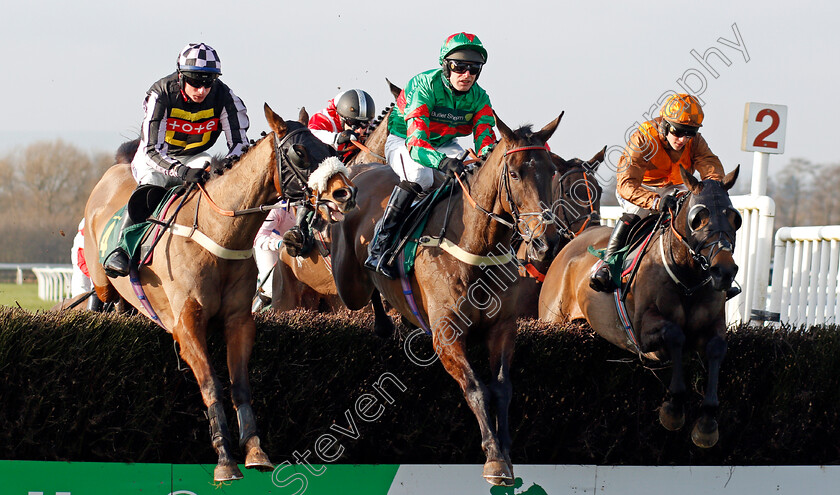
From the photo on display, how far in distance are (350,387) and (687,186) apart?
2.30m

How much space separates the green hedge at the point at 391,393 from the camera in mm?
5016

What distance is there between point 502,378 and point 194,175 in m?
1.93

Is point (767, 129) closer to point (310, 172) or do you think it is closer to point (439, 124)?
point (439, 124)

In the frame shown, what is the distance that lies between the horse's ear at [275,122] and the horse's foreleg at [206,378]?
932 millimetres

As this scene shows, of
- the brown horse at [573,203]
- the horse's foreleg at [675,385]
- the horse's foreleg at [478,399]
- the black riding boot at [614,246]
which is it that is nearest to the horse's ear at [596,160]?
the brown horse at [573,203]

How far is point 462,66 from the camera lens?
18.3 feet

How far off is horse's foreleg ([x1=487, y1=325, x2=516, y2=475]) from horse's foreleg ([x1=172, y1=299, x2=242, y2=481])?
1268mm

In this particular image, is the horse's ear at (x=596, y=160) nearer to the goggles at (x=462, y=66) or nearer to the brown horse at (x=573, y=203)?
the brown horse at (x=573, y=203)

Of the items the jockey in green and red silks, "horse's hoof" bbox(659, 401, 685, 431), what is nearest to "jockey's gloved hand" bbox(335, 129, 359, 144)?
the jockey in green and red silks

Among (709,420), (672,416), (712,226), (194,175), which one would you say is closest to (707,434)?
(709,420)

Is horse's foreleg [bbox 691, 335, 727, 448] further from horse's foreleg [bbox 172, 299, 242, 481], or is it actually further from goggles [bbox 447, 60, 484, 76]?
horse's foreleg [bbox 172, 299, 242, 481]

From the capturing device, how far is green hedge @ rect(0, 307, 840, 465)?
5.02 meters

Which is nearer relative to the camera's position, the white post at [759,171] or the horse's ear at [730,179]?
the horse's ear at [730,179]

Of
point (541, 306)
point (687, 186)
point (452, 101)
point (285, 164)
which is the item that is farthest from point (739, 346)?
point (285, 164)
